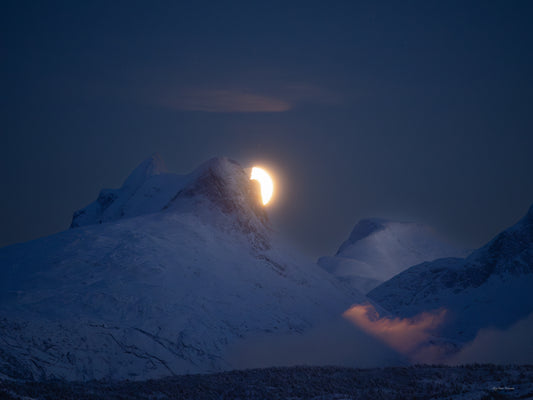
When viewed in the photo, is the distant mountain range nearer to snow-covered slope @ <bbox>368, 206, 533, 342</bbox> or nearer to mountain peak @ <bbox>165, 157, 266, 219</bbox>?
mountain peak @ <bbox>165, 157, 266, 219</bbox>

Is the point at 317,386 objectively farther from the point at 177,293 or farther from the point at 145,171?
the point at 145,171

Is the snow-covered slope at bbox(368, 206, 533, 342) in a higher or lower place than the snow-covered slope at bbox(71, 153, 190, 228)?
lower

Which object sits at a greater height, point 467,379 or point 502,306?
point 502,306

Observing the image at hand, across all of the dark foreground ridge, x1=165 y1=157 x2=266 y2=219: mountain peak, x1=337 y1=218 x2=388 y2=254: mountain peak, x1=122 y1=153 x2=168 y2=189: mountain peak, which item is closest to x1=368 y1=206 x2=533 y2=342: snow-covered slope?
x1=165 y1=157 x2=266 y2=219: mountain peak

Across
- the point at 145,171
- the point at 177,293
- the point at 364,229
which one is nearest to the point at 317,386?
the point at 177,293

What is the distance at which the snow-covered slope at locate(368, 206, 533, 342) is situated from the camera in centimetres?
8888

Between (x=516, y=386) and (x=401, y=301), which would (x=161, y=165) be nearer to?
(x=401, y=301)

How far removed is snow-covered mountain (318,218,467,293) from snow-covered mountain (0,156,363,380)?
78.4 meters

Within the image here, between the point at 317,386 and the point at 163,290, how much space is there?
21.3 metres

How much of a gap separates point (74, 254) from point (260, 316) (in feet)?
66.0

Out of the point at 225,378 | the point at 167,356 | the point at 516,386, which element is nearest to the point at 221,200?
the point at 167,356

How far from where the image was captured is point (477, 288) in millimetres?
99438

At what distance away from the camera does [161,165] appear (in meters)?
102

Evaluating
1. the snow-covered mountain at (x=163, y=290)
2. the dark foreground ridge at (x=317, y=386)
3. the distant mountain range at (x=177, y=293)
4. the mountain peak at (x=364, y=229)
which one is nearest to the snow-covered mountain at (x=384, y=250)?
the mountain peak at (x=364, y=229)
